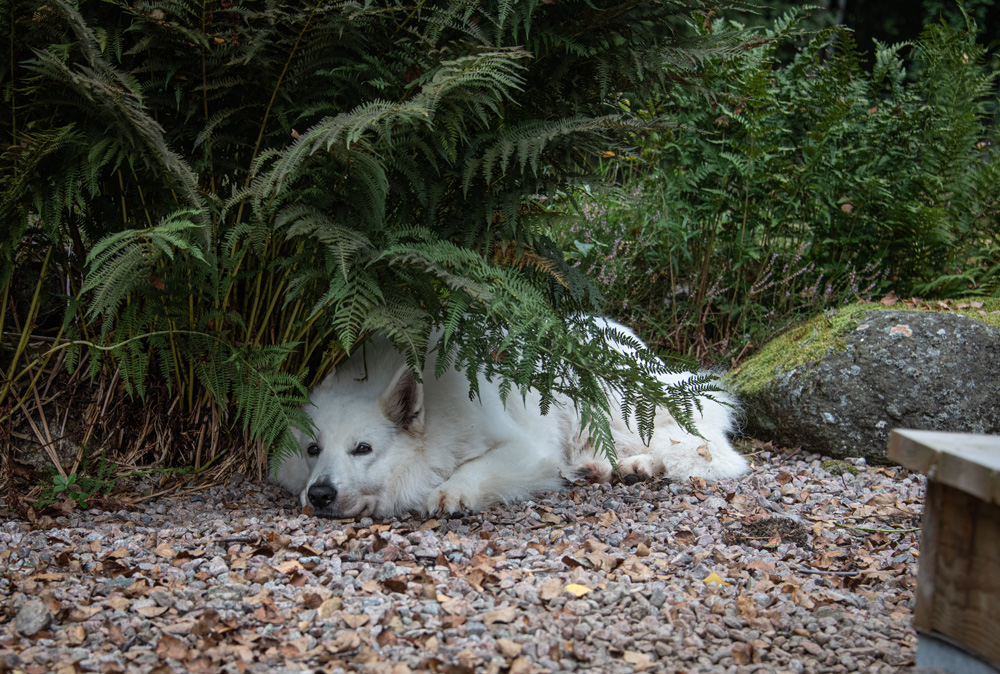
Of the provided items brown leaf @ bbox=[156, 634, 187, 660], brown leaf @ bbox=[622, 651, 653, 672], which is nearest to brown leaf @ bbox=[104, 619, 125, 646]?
brown leaf @ bbox=[156, 634, 187, 660]

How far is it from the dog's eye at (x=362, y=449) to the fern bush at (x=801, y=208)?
8.79ft

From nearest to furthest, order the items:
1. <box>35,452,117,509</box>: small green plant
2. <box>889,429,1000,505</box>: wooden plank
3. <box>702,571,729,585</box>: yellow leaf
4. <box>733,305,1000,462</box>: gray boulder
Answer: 1. <box>889,429,1000,505</box>: wooden plank
2. <box>702,571,729,585</box>: yellow leaf
3. <box>35,452,117,509</box>: small green plant
4. <box>733,305,1000,462</box>: gray boulder

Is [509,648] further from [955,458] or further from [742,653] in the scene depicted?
[955,458]

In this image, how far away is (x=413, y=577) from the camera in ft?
8.98

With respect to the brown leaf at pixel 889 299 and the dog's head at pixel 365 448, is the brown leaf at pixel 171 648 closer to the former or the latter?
the dog's head at pixel 365 448

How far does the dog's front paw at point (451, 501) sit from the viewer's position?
3.60m

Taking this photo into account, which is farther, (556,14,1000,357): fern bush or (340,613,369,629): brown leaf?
(556,14,1000,357): fern bush

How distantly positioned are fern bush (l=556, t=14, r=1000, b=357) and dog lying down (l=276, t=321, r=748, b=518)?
6.52 ft

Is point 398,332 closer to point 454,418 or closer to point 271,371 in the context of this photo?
point 271,371

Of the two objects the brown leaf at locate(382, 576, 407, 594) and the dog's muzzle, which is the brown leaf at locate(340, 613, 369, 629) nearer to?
the brown leaf at locate(382, 576, 407, 594)

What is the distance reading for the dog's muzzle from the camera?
11.4ft

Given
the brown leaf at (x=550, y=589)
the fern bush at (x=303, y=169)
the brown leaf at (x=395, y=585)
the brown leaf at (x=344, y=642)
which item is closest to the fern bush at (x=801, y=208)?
the fern bush at (x=303, y=169)

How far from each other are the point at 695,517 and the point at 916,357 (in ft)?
6.31

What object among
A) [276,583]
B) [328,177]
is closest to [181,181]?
[328,177]
